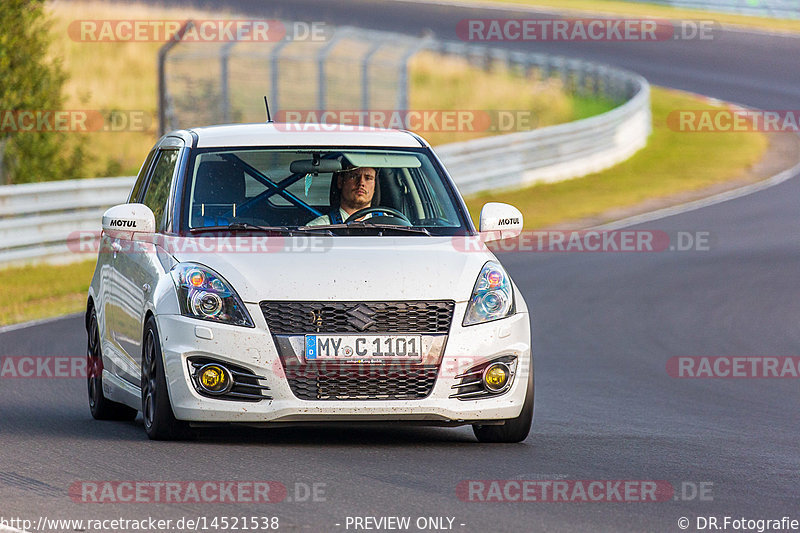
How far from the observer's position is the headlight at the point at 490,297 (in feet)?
26.2

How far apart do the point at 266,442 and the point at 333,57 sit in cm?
1884

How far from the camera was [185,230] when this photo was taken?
28.0 feet

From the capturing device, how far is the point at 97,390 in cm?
965

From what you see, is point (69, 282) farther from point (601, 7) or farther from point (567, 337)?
point (601, 7)

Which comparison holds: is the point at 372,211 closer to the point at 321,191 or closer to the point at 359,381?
the point at 321,191

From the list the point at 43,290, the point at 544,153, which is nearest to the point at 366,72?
the point at 544,153

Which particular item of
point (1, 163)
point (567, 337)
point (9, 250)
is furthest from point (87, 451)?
point (1, 163)

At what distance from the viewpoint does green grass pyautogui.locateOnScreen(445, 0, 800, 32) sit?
55781mm

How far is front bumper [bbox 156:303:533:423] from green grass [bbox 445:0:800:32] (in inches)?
1913

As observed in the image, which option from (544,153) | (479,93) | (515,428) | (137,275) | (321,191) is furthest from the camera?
(479,93)

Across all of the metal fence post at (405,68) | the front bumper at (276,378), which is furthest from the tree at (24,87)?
the front bumper at (276,378)

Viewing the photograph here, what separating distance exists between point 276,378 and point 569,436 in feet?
6.23

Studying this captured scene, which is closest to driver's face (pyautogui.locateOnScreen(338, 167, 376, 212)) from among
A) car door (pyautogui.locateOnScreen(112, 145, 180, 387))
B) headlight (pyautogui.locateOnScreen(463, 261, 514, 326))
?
car door (pyautogui.locateOnScreen(112, 145, 180, 387))

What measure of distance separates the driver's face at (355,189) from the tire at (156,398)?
1466 millimetres
